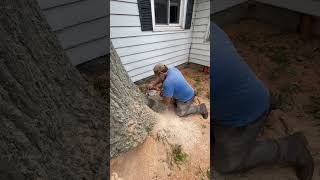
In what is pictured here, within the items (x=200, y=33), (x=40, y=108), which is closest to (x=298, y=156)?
(x=40, y=108)

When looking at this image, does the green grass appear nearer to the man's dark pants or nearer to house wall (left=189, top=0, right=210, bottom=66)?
the man's dark pants

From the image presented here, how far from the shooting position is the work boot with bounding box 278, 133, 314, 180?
8.50 ft

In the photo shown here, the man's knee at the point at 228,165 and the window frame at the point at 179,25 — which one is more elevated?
the window frame at the point at 179,25

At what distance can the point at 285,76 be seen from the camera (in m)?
4.31

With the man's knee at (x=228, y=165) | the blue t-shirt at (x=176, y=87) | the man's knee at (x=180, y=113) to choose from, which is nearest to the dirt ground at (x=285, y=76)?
the man's knee at (x=228, y=165)

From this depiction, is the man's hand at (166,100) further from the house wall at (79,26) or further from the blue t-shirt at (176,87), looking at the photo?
the house wall at (79,26)

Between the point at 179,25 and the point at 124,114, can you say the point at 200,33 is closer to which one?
the point at 179,25

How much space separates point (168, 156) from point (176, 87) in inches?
53.6

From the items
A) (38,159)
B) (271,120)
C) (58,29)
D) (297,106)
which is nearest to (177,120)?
→ (271,120)

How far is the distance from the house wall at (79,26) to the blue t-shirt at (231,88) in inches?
57.8

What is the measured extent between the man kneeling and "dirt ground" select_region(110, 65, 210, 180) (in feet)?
1.30

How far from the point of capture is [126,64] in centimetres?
522

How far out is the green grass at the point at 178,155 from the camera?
3166 mm

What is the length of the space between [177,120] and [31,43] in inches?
105
